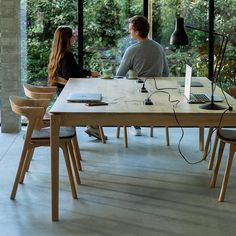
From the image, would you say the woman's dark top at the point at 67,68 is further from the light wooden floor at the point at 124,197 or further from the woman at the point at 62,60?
the light wooden floor at the point at 124,197

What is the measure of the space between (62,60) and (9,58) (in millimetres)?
1098

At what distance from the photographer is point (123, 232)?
346cm

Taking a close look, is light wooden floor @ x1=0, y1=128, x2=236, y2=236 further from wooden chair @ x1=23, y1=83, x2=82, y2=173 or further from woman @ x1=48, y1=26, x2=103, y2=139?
woman @ x1=48, y1=26, x2=103, y2=139

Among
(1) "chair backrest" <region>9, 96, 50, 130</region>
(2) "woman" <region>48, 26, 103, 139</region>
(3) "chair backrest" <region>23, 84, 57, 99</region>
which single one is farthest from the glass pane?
(1) "chair backrest" <region>9, 96, 50, 130</region>

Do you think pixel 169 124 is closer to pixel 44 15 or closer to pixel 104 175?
pixel 104 175

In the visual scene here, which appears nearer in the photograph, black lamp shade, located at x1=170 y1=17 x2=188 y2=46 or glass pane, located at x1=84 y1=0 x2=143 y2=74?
black lamp shade, located at x1=170 y1=17 x2=188 y2=46

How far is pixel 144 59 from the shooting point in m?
5.69

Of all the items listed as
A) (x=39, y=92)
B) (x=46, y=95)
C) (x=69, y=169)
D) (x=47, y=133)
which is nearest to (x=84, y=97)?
(x=47, y=133)

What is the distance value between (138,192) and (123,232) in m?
0.81

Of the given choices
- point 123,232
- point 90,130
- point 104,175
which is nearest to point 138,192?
point 104,175

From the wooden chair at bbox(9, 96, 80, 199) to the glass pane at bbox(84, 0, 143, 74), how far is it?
7.99 feet

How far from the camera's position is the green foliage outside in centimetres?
652

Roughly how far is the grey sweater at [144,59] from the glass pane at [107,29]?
89 centimetres

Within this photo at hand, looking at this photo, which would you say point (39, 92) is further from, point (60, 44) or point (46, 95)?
point (60, 44)
